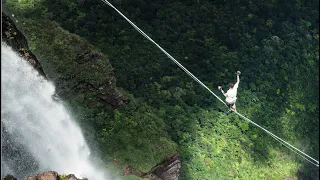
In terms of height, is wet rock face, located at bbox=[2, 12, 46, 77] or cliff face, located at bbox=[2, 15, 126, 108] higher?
wet rock face, located at bbox=[2, 12, 46, 77]

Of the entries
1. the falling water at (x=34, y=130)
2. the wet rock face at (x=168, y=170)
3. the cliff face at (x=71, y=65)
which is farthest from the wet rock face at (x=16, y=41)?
the wet rock face at (x=168, y=170)

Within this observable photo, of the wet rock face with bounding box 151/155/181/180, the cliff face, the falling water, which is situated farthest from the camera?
the wet rock face with bounding box 151/155/181/180

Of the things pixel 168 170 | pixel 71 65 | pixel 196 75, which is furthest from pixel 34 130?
pixel 196 75

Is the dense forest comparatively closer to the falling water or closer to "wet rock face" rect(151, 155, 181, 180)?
"wet rock face" rect(151, 155, 181, 180)

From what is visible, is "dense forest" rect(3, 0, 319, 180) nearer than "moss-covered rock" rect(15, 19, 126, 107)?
No

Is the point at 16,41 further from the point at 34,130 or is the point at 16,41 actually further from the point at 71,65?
the point at 34,130

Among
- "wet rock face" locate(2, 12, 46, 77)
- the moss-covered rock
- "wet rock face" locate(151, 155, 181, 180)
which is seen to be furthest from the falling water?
"wet rock face" locate(151, 155, 181, 180)
